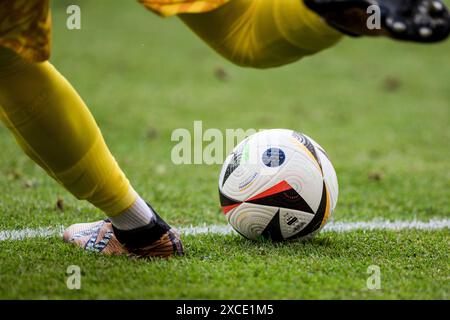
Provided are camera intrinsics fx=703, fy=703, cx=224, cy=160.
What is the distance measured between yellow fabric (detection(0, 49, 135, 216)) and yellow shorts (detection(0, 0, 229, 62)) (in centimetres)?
13

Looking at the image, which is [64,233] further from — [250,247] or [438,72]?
[438,72]

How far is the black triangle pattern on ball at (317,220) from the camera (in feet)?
11.2

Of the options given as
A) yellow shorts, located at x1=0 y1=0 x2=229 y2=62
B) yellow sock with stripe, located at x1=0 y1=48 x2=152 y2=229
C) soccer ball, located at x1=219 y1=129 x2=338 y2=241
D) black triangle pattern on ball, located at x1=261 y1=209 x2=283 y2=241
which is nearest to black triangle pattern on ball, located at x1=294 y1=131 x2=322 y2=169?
soccer ball, located at x1=219 y1=129 x2=338 y2=241

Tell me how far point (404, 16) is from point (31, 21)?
4.14 ft

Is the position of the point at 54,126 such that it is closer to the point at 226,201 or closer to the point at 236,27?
the point at 236,27

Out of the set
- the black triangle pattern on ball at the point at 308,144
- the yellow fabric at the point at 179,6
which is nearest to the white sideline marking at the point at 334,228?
the black triangle pattern on ball at the point at 308,144

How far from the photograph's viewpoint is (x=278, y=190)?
134 inches

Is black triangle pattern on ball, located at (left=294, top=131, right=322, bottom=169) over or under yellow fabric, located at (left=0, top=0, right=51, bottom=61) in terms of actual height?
under

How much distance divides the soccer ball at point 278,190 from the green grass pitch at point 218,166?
0.31ft

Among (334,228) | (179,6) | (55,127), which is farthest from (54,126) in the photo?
(334,228)

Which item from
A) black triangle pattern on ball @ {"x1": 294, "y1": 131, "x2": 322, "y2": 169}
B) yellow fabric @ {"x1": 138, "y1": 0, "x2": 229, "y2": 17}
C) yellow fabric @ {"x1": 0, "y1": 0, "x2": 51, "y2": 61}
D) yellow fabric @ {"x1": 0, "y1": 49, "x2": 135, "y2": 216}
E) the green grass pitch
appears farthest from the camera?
black triangle pattern on ball @ {"x1": 294, "y1": 131, "x2": 322, "y2": 169}

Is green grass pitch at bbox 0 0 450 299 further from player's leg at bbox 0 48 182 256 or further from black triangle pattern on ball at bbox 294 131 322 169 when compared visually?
black triangle pattern on ball at bbox 294 131 322 169

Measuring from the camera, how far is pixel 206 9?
2607mm

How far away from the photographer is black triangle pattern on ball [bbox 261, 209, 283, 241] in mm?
3396
